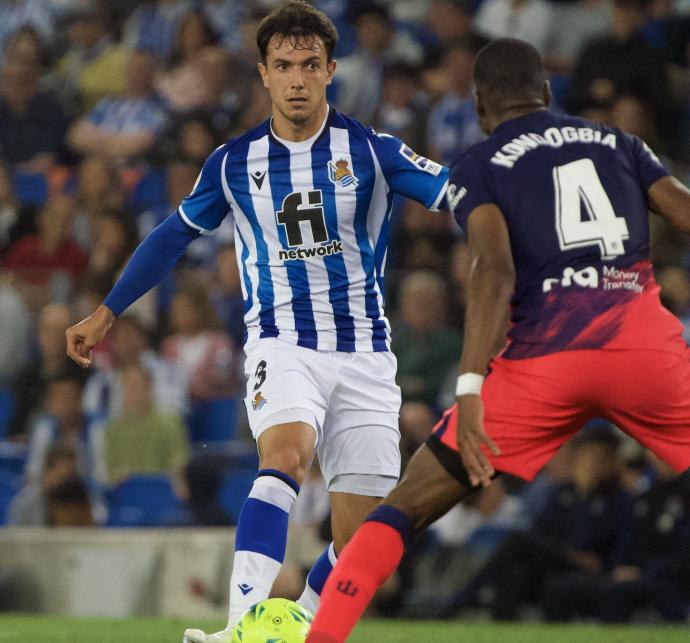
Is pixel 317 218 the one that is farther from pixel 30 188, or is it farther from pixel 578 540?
pixel 30 188

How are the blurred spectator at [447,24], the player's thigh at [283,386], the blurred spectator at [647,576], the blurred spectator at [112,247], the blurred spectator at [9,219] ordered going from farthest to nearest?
the blurred spectator at [9,219] → the blurred spectator at [447,24] → the blurred spectator at [112,247] → the blurred spectator at [647,576] → the player's thigh at [283,386]

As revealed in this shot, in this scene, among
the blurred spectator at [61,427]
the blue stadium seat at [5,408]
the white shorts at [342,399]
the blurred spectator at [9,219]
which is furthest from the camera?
the blurred spectator at [9,219]

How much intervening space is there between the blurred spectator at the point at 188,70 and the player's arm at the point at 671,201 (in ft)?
30.9

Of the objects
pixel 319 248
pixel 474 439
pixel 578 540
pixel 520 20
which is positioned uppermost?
pixel 520 20

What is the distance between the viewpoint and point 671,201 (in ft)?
14.9

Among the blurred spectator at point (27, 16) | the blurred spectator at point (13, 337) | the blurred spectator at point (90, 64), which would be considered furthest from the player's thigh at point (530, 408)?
the blurred spectator at point (27, 16)

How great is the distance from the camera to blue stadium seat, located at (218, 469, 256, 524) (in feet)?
32.7

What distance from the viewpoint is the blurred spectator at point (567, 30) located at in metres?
12.5

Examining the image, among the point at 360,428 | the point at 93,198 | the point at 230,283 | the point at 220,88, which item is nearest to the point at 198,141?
the point at 220,88

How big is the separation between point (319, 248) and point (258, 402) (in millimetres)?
707

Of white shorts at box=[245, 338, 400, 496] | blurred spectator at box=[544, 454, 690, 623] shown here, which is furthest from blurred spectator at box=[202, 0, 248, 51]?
white shorts at box=[245, 338, 400, 496]

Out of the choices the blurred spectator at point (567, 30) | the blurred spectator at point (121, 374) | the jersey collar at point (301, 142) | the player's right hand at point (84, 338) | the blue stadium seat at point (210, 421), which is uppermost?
the blurred spectator at point (567, 30)

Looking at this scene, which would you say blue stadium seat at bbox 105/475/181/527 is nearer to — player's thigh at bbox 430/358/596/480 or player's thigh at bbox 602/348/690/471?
player's thigh at bbox 430/358/596/480

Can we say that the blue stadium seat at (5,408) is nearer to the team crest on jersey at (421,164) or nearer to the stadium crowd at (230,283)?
the stadium crowd at (230,283)
